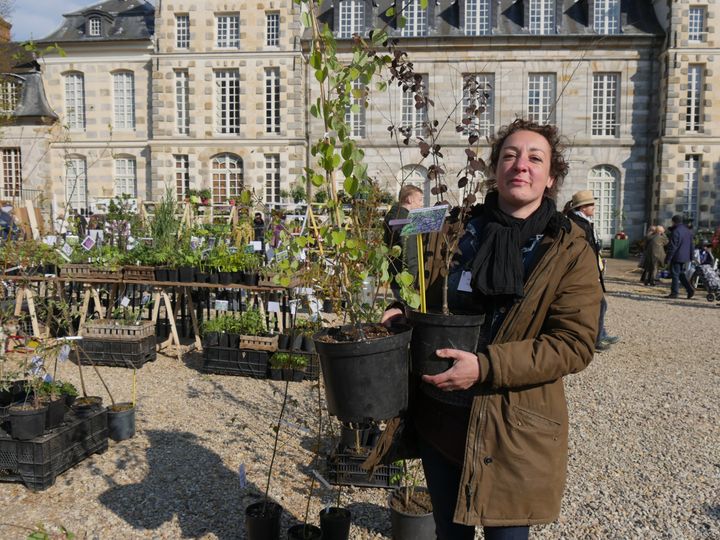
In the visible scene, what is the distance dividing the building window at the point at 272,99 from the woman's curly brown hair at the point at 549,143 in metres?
21.2

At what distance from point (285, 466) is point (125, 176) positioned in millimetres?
21989

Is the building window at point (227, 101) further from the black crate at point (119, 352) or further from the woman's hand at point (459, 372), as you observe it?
the woman's hand at point (459, 372)

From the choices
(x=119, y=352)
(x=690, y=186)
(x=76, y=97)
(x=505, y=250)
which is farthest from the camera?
(x=76, y=97)

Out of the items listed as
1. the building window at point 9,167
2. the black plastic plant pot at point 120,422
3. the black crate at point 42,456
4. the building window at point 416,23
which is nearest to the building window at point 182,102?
the building window at point 9,167

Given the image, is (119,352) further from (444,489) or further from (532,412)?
(532,412)

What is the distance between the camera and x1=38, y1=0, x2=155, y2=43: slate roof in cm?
2302

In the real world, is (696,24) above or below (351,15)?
below

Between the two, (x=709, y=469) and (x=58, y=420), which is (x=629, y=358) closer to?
(x=709, y=469)

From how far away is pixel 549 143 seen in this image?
1.86m

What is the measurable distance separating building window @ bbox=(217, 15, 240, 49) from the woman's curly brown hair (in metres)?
22.3

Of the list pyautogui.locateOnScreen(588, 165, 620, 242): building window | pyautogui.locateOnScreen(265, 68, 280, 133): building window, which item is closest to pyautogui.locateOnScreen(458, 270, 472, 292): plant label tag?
pyautogui.locateOnScreen(265, 68, 280, 133): building window

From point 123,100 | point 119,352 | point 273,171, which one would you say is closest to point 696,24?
point 273,171

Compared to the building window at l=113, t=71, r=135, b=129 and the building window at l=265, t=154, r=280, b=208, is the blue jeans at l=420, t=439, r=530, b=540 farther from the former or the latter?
the building window at l=113, t=71, r=135, b=129

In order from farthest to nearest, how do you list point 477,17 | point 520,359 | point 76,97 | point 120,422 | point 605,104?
point 76,97 < point 605,104 < point 477,17 < point 120,422 < point 520,359
